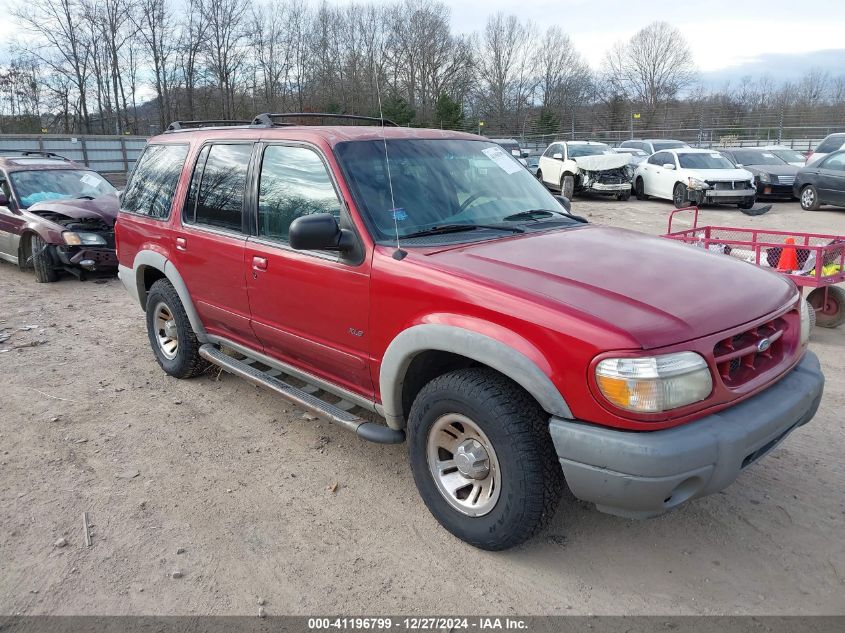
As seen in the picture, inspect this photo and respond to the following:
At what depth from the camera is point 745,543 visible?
10.2ft

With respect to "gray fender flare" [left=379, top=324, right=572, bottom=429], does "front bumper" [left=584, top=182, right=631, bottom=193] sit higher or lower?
higher

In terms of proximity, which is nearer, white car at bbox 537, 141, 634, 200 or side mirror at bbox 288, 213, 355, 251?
side mirror at bbox 288, 213, 355, 251

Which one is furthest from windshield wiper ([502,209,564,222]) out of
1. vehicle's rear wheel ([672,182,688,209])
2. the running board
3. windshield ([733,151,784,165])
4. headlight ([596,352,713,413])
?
windshield ([733,151,784,165])

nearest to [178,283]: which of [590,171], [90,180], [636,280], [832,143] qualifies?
[636,280]

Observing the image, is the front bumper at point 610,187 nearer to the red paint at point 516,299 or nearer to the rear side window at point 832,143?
the rear side window at point 832,143

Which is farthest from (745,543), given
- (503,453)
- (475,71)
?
(475,71)

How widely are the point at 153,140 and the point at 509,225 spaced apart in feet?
11.1

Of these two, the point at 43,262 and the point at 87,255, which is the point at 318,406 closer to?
the point at 87,255

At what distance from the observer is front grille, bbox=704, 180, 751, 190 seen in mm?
16750

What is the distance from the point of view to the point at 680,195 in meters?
17.7

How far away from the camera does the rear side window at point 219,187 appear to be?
4207 millimetres

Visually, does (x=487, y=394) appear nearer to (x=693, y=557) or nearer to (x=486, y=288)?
(x=486, y=288)

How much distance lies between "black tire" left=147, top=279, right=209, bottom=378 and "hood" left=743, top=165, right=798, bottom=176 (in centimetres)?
1797

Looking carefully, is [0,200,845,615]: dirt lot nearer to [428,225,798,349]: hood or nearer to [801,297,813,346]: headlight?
[801,297,813,346]: headlight
